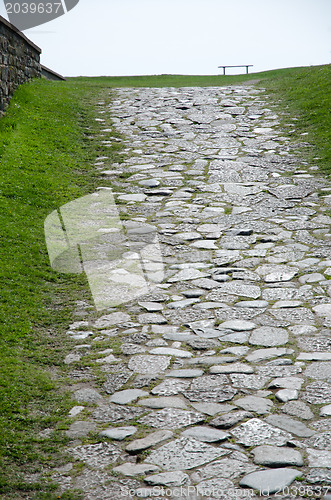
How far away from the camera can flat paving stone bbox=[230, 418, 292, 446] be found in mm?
2732

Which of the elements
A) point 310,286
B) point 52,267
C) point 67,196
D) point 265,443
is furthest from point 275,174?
point 265,443

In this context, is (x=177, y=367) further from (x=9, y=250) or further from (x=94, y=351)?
(x=9, y=250)

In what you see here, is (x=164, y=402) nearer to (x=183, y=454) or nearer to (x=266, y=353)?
(x=183, y=454)

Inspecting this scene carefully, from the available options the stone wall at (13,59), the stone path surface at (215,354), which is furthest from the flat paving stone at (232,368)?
the stone wall at (13,59)

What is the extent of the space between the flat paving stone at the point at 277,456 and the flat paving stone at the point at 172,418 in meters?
0.43

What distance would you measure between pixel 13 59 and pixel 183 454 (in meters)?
9.53

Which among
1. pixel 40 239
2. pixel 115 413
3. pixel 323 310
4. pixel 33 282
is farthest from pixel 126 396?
pixel 40 239

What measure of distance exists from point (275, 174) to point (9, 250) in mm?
4477

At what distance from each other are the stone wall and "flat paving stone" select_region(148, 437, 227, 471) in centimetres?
792

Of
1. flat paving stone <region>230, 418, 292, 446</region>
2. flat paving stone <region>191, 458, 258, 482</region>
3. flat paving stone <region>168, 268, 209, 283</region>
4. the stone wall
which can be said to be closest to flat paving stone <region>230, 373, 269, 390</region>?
flat paving stone <region>230, 418, 292, 446</region>

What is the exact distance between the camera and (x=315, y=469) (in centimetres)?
→ 248

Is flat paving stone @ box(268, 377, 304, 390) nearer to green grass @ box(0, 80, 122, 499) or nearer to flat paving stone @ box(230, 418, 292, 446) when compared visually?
flat paving stone @ box(230, 418, 292, 446)

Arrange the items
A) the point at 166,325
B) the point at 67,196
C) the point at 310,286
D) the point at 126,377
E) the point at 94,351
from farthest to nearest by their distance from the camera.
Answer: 1. the point at 67,196
2. the point at 310,286
3. the point at 166,325
4. the point at 94,351
5. the point at 126,377

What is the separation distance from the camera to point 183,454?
2680 millimetres
